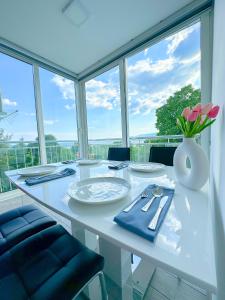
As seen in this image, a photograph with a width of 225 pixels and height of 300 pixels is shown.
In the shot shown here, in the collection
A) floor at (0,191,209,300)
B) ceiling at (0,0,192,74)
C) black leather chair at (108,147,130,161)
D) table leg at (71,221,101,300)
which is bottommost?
floor at (0,191,209,300)

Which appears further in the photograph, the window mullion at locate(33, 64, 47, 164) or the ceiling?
the window mullion at locate(33, 64, 47, 164)

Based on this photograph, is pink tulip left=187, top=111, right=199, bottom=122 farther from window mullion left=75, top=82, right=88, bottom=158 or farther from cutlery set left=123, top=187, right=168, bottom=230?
window mullion left=75, top=82, right=88, bottom=158

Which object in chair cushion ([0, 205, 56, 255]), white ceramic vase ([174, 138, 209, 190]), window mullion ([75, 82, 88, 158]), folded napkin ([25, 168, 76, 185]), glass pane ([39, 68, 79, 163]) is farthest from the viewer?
window mullion ([75, 82, 88, 158])

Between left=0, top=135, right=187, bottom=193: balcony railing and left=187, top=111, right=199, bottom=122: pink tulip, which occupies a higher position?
left=187, top=111, right=199, bottom=122: pink tulip

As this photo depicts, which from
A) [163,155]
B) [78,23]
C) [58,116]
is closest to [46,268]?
[163,155]

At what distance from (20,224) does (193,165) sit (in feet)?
3.42

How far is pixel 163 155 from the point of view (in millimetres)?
1506

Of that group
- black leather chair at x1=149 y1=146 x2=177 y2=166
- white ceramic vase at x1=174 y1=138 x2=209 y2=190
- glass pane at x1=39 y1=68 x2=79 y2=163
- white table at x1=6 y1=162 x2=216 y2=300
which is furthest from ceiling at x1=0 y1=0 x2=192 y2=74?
white table at x1=6 y1=162 x2=216 y2=300

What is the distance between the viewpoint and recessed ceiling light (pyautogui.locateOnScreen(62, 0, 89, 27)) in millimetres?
1744

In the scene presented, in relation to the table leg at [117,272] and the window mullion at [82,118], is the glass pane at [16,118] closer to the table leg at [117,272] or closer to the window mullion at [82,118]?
the window mullion at [82,118]

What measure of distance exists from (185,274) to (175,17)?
8.66 feet

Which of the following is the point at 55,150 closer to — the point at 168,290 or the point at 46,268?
the point at 46,268

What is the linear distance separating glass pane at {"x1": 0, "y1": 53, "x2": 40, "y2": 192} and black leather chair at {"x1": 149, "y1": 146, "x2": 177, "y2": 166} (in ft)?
7.36

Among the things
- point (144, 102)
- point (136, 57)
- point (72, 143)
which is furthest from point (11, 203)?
point (136, 57)
